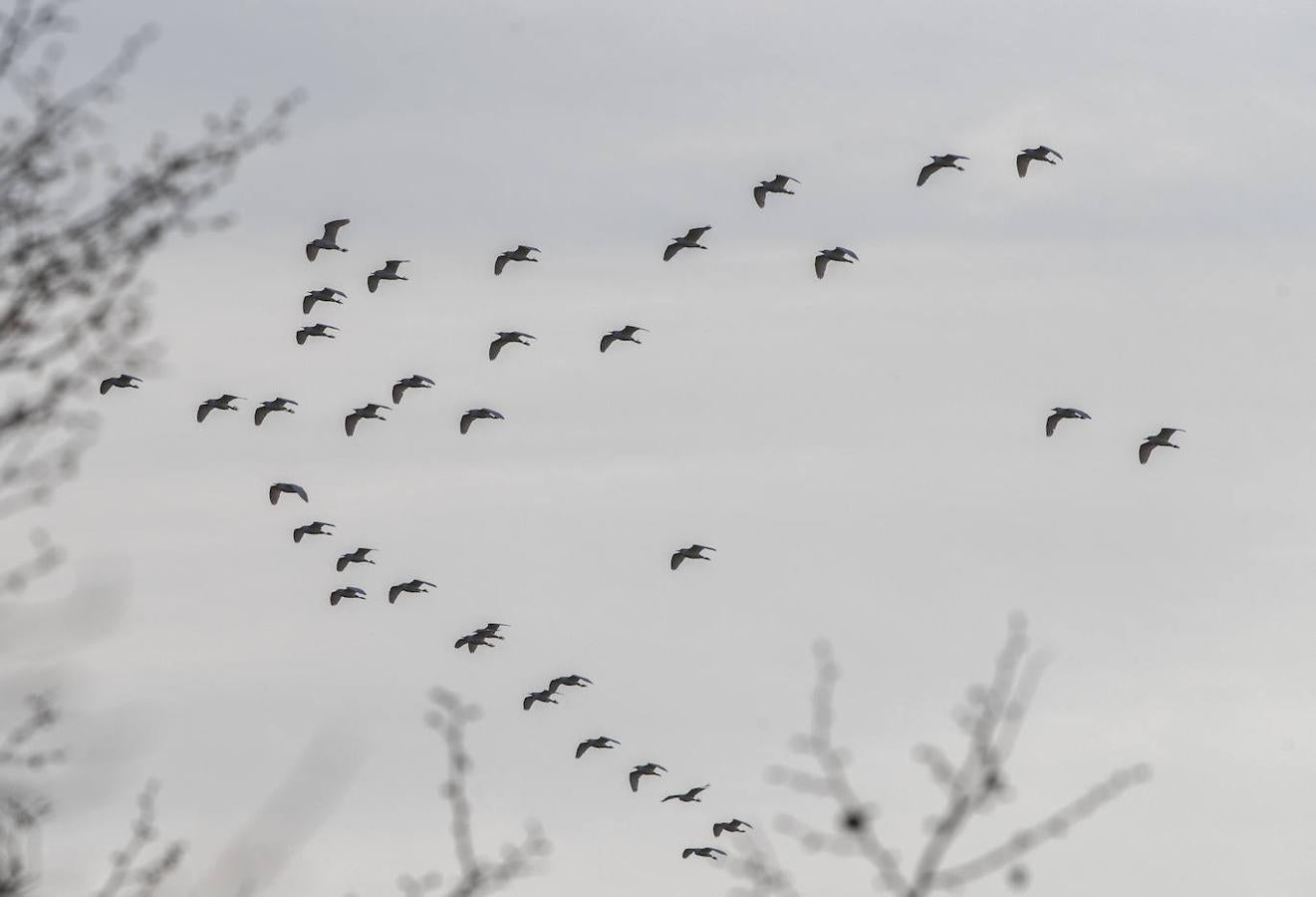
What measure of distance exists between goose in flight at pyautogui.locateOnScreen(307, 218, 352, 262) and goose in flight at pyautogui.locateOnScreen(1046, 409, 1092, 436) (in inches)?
742

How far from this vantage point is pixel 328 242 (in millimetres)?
71688

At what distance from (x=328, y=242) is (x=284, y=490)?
815 centimetres

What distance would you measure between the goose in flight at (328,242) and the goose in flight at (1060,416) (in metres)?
18.8

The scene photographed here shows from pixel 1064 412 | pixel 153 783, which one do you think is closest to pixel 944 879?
pixel 153 783

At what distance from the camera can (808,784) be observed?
15.0 meters

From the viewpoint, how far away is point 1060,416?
238ft

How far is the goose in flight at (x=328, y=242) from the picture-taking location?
71.3 meters

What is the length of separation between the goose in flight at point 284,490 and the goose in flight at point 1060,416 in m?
19.6

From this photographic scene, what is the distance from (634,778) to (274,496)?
1376cm

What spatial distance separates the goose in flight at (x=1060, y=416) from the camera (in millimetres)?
71438

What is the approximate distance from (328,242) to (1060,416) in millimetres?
19559

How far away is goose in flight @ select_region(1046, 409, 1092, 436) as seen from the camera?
71438 millimetres

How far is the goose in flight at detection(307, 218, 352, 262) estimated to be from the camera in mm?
71338

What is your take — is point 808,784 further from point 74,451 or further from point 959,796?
point 74,451
